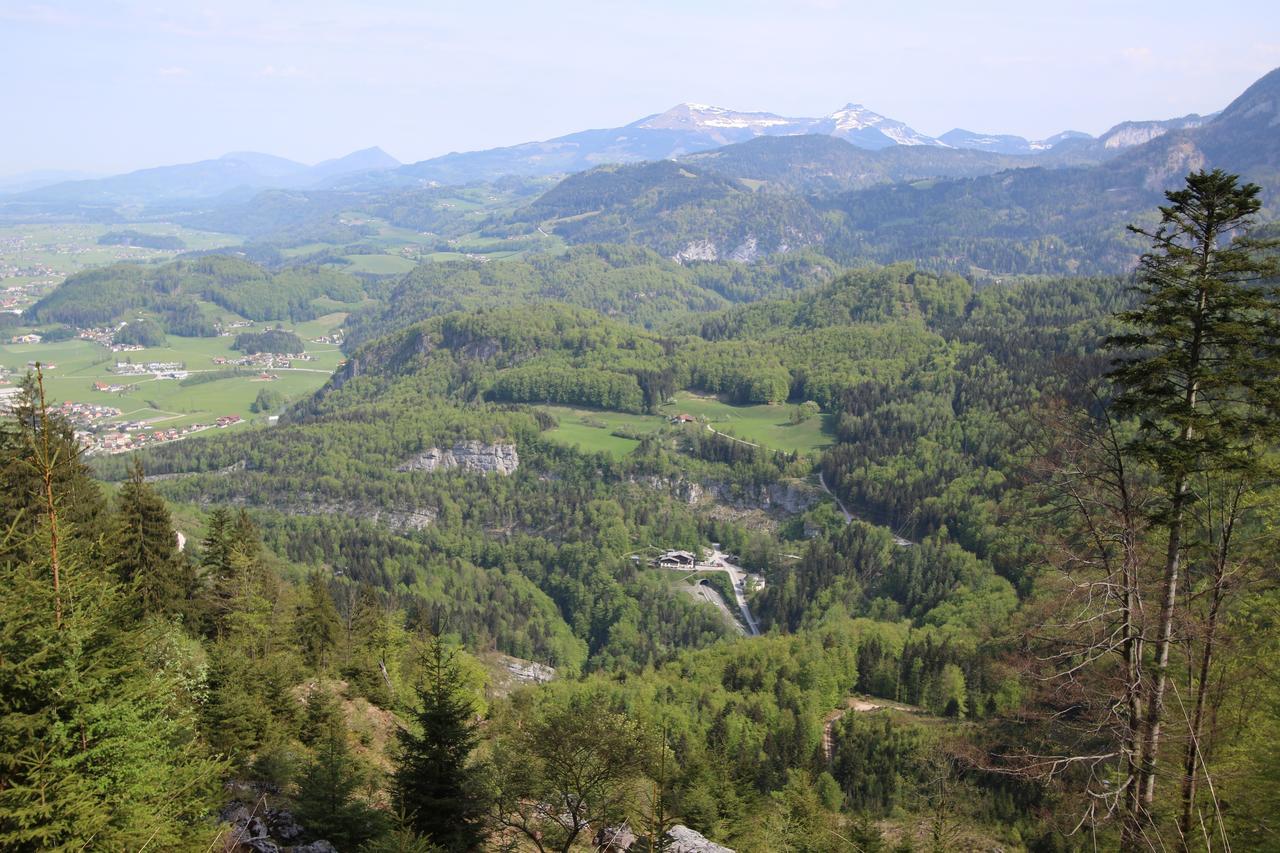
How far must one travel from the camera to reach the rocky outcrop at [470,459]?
136 m

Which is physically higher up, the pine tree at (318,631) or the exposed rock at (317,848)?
the exposed rock at (317,848)

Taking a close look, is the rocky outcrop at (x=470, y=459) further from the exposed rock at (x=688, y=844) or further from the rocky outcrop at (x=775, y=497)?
the exposed rock at (x=688, y=844)

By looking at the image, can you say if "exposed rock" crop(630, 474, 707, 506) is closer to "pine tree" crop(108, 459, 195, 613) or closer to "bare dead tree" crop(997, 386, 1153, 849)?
"pine tree" crop(108, 459, 195, 613)

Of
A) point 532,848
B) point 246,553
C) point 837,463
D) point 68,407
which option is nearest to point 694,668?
point 246,553

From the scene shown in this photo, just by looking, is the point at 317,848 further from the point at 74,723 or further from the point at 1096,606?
the point at 1096,606

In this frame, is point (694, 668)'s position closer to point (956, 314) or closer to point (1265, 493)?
point (1265, 493)

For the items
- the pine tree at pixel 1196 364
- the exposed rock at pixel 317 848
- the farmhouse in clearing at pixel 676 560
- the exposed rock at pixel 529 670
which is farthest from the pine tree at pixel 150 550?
the farmhouse in clearing at pixel 676 560

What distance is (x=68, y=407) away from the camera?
169 m

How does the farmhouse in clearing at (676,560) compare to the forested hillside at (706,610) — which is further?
the farmhouse in clearing at (676,560)

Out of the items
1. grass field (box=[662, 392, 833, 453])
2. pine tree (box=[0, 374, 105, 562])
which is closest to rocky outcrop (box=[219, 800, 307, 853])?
pine tree (box=[0, 374, 105, 562])

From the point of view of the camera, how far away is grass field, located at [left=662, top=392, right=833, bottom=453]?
457 feet

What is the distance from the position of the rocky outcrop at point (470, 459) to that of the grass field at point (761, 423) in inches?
1373

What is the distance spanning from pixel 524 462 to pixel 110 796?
4958 inches

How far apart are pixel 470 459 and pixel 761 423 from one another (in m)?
52.6
